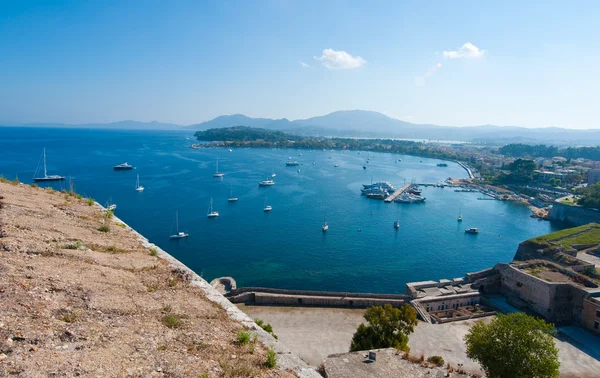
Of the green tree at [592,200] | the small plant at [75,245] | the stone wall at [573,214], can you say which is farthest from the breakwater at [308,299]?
the green tree at [592,200]

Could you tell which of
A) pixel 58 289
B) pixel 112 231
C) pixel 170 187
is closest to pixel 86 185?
pixel 170 187

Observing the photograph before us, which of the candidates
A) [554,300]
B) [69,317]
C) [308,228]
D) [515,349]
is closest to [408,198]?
[308,228]

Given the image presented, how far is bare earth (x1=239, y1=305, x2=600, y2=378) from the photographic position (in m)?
19.2

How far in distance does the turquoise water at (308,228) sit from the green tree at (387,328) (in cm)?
1332

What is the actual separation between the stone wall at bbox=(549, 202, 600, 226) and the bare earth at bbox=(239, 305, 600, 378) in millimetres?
38378

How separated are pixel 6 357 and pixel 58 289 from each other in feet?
6.70

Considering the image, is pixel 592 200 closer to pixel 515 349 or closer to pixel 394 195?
pixel 394 195

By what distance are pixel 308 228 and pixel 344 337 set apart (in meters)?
24.8

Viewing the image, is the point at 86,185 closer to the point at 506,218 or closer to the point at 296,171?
the point at 296,171

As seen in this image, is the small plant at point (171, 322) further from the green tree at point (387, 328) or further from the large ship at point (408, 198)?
the large ship at point (408, 198)

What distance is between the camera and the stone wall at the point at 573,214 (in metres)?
51.7

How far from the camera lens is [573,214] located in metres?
54.9

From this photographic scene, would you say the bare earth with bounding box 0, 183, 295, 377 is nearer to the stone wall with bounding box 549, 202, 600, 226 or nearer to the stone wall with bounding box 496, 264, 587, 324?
the stone wall with bounding box 496, 264, 587, 324

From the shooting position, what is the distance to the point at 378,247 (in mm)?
40625
